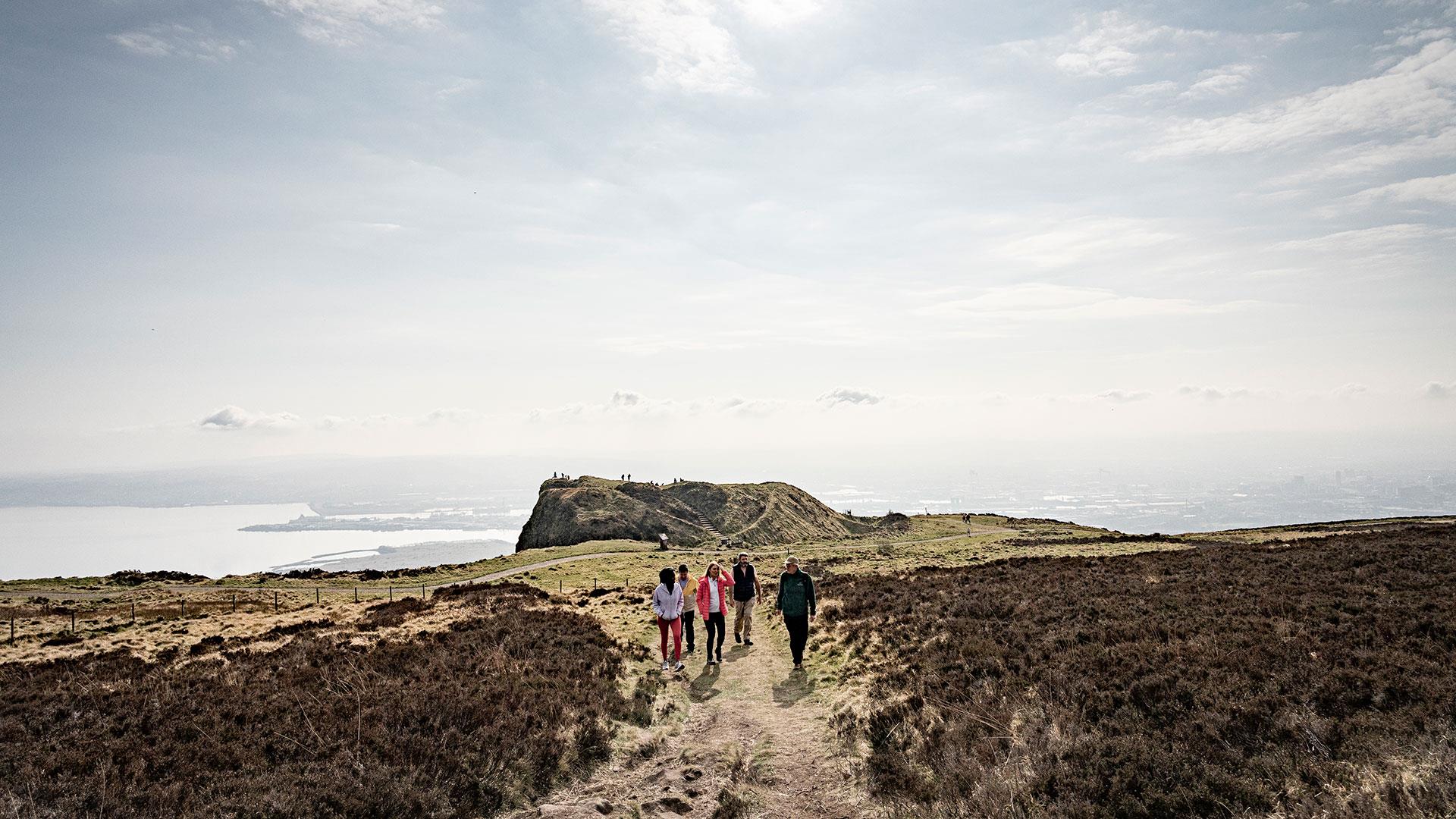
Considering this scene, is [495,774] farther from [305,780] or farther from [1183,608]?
[1183,608]

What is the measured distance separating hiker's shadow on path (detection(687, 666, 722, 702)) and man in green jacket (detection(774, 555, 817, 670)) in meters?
2.26

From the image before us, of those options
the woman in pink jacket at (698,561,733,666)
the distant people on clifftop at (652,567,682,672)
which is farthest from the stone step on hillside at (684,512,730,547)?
the distant people on clifftop at (652,567,682,672)

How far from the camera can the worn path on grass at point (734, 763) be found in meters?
10.1

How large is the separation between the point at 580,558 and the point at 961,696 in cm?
5678

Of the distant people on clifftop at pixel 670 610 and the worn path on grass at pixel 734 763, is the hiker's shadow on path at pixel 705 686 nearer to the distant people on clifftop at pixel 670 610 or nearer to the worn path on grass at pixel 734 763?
the worn path on grass at pixel 734 763

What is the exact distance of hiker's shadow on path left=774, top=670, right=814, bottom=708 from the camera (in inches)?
592

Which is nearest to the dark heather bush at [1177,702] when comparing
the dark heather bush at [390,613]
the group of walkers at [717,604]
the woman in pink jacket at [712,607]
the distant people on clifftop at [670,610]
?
the group of walkers at [717,604]

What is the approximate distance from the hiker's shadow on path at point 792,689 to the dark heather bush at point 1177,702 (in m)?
1.82

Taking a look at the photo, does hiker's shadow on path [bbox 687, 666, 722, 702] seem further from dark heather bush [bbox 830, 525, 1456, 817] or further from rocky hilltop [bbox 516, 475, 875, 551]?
rocky hilltop [bbox 516, 475, 875, 551]

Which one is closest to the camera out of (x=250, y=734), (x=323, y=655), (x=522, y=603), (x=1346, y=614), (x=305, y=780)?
(x=305, y=780)

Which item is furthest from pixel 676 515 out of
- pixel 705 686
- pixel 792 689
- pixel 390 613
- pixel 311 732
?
pixel 311 732

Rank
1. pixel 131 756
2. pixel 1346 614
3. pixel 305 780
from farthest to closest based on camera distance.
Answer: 1. pixel 1346 614
2. pixel 131 756
3. pixel 305 780

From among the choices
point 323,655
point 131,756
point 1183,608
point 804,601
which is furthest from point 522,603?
point 1183,608

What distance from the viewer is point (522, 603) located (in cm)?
2955
